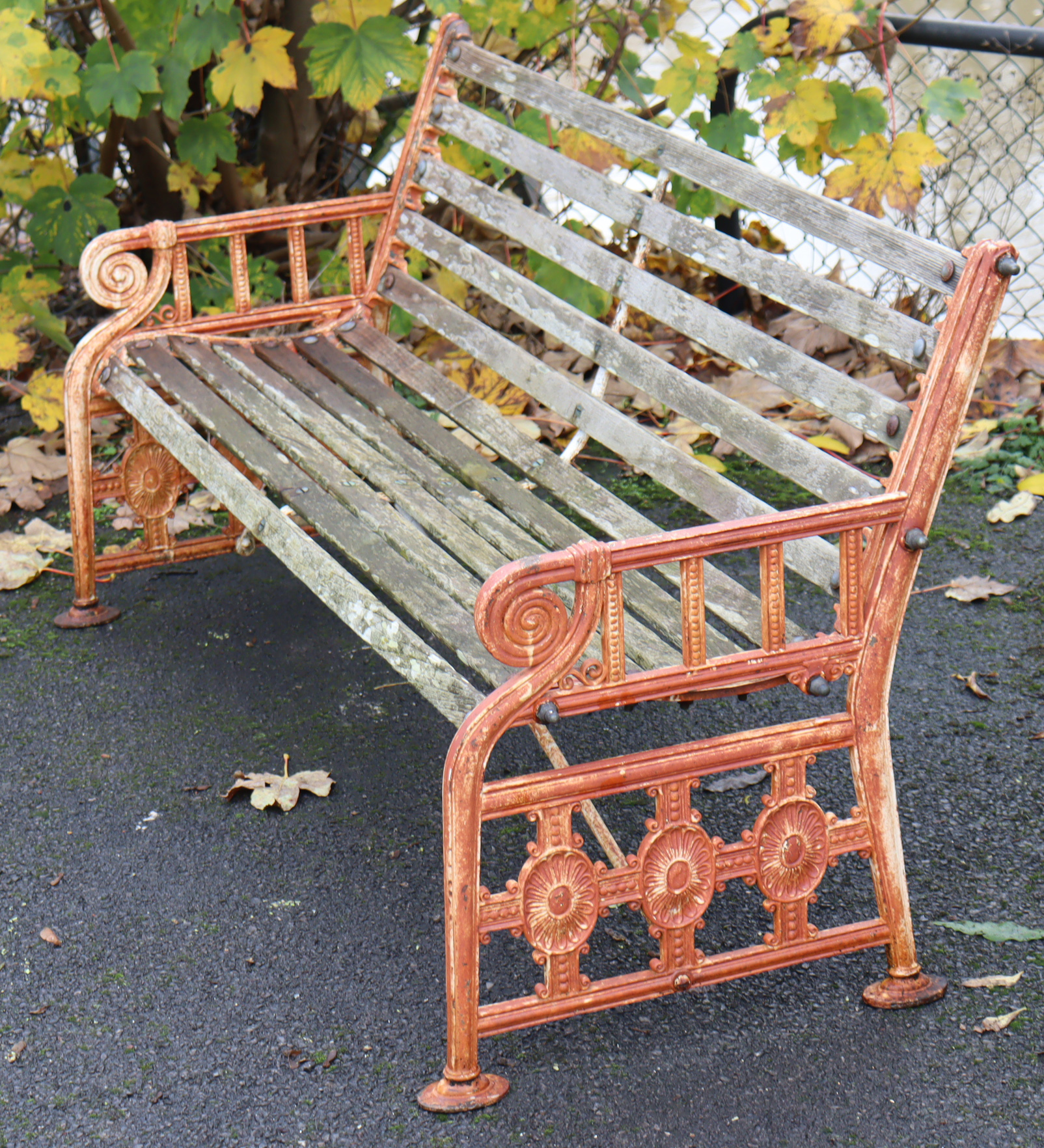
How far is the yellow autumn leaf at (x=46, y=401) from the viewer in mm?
3887

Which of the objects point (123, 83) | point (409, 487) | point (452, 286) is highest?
point (123, 83)

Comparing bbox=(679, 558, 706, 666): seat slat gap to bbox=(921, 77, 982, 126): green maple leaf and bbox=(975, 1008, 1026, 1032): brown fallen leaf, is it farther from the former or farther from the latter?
bbox=(921, 77, 982, 126): green maple leaf

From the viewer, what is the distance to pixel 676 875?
5.77 feet

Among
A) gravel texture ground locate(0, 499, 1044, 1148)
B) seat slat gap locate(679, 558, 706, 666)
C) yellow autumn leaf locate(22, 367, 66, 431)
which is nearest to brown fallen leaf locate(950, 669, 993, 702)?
gravel texture ground locate(0, 499, 1044, 1148)

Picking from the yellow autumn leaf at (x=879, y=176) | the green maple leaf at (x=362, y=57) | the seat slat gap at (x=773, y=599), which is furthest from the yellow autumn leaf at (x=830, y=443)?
the seat slat gap at (x=773, y=599)

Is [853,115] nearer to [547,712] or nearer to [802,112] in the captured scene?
[802,112]

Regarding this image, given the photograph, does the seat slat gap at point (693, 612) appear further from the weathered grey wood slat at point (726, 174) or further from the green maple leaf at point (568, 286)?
the green maple leaf at point (568, 286)

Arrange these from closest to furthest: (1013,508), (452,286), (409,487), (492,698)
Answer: (492,698) → (409,487) → (1013,508) → (452,286)

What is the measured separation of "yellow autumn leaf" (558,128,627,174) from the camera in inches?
120

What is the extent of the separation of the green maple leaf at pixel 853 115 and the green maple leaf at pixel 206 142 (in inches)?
71.0

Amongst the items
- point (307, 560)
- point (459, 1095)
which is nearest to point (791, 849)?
point (459, 1095)

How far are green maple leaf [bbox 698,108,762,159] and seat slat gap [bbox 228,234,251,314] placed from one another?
1427 mm

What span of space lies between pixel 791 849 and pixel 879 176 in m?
1.91

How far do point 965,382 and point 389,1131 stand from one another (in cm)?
128
